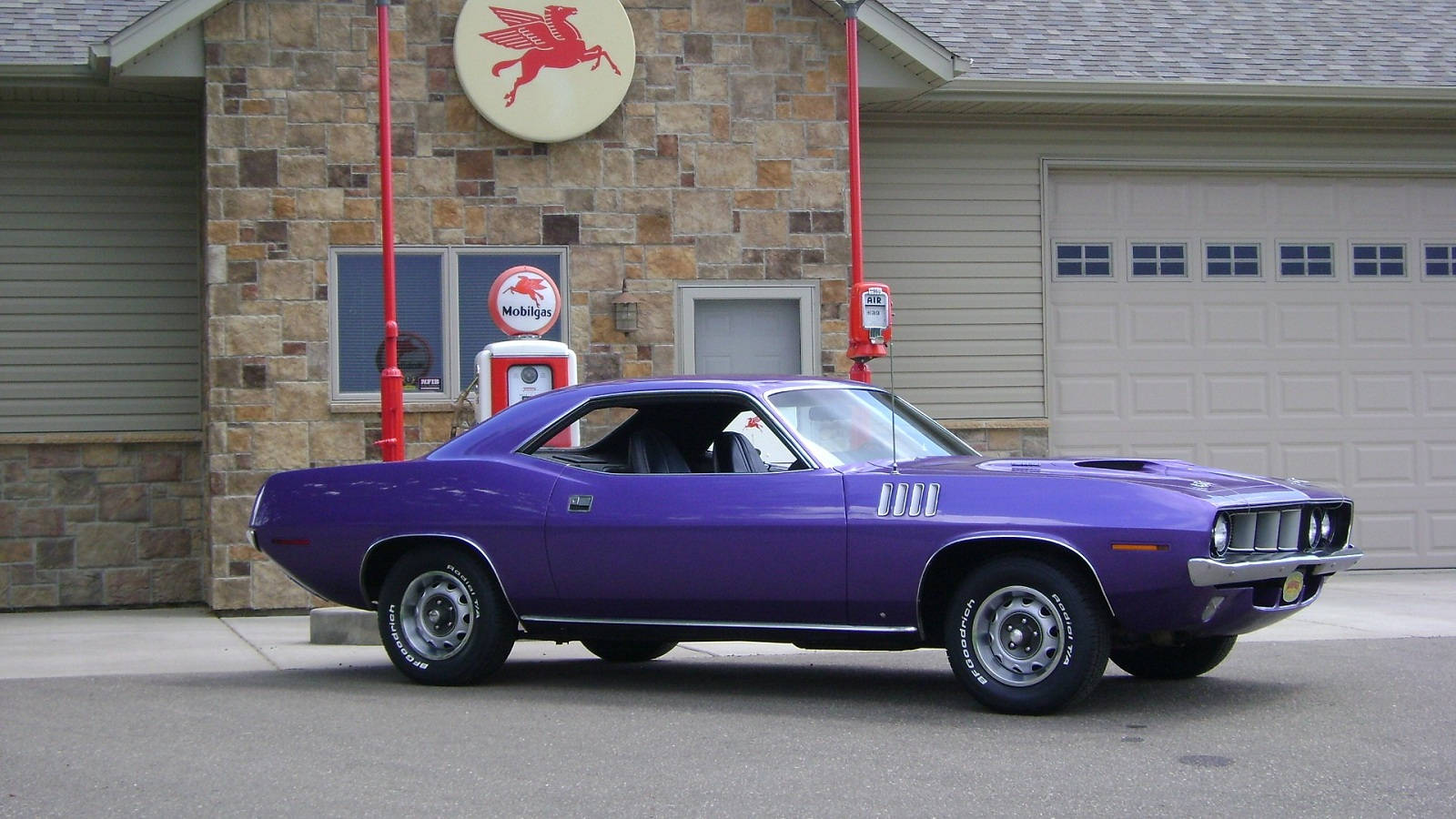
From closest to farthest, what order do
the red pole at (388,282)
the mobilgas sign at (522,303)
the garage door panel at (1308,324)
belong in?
the red pole at (388,282), the mobilgas sign at (522,303), the garage door panel at (1308,324)

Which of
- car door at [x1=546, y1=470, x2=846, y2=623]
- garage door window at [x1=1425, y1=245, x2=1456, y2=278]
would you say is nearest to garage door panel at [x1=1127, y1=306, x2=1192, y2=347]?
garage door window at [x1=1425, y1=245, x2=1456, y2=278]

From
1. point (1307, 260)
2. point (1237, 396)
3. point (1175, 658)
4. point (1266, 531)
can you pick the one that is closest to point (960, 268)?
point (1237, 396)

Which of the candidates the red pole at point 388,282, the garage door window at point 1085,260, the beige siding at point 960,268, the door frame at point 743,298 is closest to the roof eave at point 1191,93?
the beige siding at point 960,268

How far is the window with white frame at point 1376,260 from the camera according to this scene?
14.6 m

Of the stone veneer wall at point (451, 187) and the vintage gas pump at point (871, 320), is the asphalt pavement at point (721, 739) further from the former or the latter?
the stone veneer wall at point (451, 187)

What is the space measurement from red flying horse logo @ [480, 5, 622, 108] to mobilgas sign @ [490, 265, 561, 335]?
67.3 inches

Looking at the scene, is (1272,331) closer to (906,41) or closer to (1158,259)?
(1158,259)

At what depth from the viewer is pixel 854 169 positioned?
1233 cm

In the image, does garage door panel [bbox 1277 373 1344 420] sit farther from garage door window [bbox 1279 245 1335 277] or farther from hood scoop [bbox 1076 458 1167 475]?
hood scoop [bbox 1076 458 1167 475]

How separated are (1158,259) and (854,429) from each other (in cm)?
750

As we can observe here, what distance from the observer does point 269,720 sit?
699cm

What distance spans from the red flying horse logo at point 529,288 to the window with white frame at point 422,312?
121cm

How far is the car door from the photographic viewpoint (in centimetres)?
718

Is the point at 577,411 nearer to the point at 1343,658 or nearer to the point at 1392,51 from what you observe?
the point at 1343,658
